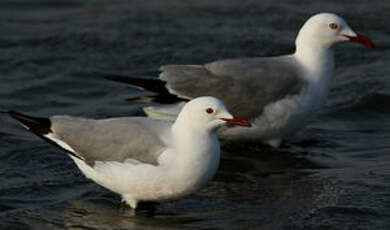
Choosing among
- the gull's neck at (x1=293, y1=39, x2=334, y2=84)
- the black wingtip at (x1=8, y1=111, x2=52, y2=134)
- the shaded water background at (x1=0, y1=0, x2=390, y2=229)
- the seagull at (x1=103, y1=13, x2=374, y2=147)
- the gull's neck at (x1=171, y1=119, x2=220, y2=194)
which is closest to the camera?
the gull's neck at (x1=171, y1=119, x2=220, y2=194)

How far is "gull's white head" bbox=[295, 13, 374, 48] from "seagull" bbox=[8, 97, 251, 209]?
8.41 ft

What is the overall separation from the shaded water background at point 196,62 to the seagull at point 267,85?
0.45 m

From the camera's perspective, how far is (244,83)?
8867mm

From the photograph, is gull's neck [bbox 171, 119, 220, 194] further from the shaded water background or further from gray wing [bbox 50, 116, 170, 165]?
the shaded water background

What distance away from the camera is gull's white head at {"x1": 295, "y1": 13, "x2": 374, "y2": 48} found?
9078 mm

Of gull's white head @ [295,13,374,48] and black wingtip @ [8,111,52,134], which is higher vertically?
gull's white head @ [295,13,374,48]

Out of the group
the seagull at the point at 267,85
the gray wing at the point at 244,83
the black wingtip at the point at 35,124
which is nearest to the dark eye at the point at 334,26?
the seagull at the point at 267,85

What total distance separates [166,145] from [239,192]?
1.35 m

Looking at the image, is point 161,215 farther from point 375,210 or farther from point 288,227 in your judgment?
point 375,210

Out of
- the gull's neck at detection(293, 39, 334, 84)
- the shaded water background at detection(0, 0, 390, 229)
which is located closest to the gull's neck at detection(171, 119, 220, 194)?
the shaded water background at detection(0, 0, 390, 229)

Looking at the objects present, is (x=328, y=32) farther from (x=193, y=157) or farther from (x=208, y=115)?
(x=193, y=157)

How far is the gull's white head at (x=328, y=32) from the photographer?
908cm

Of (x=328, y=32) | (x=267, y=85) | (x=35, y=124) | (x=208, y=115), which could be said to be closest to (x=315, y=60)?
(x=328, y=32)

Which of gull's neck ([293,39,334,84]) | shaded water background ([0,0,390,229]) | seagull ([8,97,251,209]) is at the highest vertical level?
gull's neck ([293,39,334,84])
